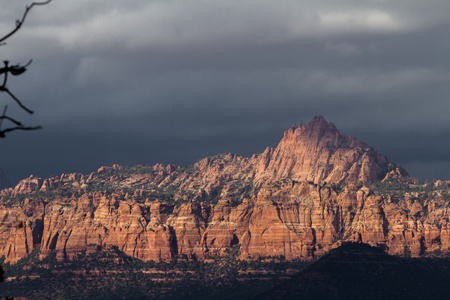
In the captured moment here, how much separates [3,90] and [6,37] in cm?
156

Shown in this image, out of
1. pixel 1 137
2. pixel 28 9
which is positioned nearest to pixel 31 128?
pixel 1 137

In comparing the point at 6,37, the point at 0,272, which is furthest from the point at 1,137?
the point at 0,272

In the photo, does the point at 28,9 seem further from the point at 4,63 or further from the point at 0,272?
the point at 0,272

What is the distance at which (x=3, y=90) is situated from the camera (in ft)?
97.2

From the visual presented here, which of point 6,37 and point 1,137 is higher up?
point 6,37

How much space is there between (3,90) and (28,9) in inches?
94.9

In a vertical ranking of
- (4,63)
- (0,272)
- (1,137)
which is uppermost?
(4,63)

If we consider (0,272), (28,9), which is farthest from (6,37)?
(0,272)

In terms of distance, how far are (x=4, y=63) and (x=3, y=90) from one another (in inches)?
49.2

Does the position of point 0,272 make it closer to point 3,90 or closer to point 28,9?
point 3,90

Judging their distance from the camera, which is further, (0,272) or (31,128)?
(0,272)

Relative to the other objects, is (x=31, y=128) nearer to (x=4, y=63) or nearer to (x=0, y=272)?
(x=4, y=63)

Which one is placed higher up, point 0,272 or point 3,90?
point 3,90

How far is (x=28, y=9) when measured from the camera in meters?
29.6
